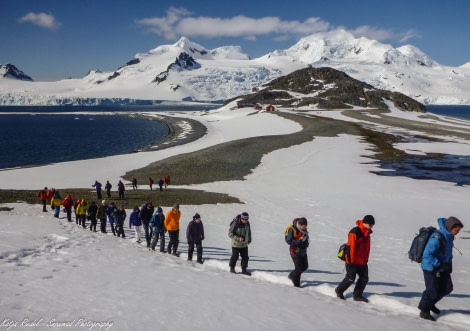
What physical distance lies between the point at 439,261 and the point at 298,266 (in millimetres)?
3952

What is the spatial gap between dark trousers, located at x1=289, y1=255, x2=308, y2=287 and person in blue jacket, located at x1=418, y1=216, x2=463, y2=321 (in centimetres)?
A: 336

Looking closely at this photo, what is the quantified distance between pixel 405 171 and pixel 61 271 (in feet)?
135

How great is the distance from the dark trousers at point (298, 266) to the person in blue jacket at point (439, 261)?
11.0 ft

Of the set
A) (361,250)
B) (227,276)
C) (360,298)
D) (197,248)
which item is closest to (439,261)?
→ (361,250)

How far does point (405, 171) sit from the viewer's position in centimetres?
4459

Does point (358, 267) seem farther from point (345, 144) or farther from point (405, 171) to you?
point (345, 144)

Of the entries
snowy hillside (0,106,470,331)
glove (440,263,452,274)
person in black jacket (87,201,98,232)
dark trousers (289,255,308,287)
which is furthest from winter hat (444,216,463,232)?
person in black jacket (87,201,98,232)

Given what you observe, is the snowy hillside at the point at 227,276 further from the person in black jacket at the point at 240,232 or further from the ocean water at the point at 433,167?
the ocean water at the point at 433,167

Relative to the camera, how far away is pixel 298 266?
11.8 m

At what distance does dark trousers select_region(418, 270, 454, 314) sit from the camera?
9.32m

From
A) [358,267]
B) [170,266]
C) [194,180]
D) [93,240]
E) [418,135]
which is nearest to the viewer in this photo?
[358,267]

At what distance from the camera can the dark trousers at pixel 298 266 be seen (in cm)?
1166

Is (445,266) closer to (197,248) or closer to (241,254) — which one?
(241,254)

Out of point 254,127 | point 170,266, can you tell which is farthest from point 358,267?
point 254,127
